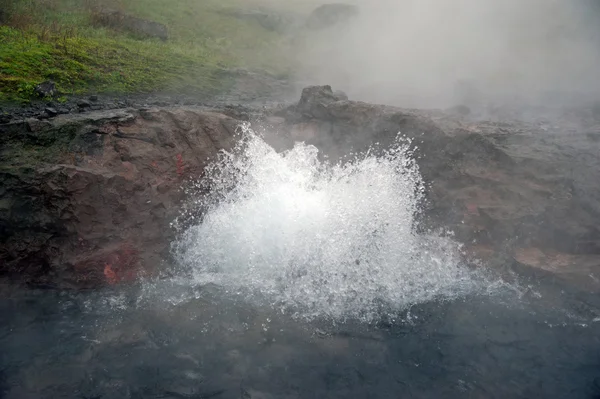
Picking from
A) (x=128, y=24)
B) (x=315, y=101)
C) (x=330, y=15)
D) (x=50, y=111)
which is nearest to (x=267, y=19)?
(x=330, y=15)

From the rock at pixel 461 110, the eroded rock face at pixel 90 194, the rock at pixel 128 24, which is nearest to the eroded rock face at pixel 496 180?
the rock at pixel 461 110

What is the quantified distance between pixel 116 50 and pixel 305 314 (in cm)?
716

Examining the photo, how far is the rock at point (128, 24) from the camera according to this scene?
10.8 meters

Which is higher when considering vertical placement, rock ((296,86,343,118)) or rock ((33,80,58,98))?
rock ((296,86,343,118))

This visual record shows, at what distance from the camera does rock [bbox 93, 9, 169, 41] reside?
1084cm

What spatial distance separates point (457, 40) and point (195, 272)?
1482 cm

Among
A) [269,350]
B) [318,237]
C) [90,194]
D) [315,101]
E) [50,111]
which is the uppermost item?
[315,101]

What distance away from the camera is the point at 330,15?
1745 centimetres

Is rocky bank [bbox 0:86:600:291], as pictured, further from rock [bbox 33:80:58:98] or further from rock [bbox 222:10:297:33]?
rock [bbox 222:10:297:33]

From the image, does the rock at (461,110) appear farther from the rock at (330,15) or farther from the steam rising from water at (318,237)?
the rock at (330,15)

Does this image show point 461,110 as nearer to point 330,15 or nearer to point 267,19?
point 267,19

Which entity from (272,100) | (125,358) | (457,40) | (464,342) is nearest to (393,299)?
(464,342)

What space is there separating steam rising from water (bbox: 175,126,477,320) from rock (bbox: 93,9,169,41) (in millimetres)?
6195

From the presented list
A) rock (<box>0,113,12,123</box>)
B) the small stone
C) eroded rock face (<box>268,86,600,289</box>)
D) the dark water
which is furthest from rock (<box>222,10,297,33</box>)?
the dark water
